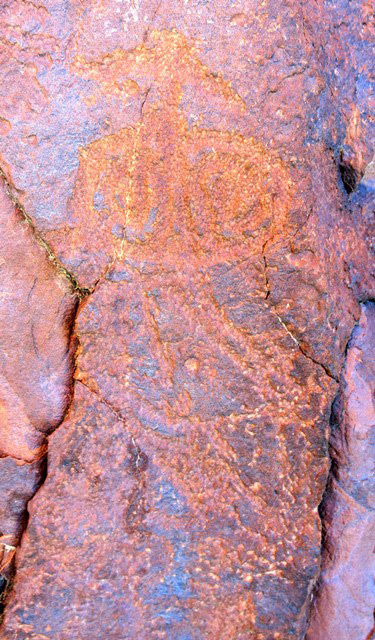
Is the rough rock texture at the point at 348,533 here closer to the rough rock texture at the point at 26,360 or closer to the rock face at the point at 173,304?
the rock face at the point at 173,304

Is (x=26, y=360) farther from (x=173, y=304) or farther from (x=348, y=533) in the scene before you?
(x=348, y=533)

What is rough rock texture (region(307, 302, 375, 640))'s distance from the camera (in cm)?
122

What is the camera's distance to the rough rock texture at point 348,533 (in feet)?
3.99

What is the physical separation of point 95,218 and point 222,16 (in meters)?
0.46

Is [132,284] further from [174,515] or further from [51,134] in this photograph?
[174,515]

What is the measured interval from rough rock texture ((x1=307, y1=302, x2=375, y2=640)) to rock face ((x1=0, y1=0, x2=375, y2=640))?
0.27 ft

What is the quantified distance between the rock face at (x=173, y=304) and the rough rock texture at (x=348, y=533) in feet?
0.27

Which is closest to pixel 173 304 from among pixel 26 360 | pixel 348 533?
pixel 26 360

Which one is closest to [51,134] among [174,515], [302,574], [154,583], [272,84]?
[272,84]

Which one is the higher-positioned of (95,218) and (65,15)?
(65,15)

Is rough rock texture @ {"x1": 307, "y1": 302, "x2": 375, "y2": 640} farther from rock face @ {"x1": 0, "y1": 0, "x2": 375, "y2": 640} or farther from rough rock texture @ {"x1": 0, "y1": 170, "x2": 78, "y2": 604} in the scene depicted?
rough rock texture @ {"x1": 0, "y1": 170, "x2": 78, "y2": 604}

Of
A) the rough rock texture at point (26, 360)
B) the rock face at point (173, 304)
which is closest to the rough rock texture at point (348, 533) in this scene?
the rock face at point (173, 304)

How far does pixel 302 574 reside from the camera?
1.15 metres

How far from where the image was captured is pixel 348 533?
1.21 meters
